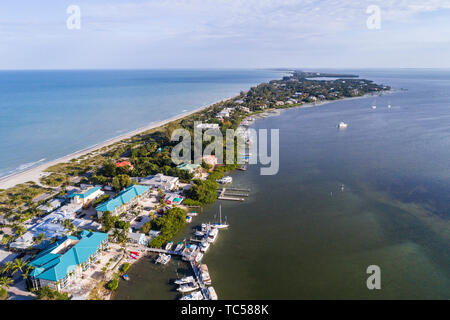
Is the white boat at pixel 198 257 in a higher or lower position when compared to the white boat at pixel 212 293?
higher

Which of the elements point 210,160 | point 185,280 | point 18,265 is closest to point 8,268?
point 18,265

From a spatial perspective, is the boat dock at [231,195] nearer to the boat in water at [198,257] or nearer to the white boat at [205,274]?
the boat in water at [198,257]

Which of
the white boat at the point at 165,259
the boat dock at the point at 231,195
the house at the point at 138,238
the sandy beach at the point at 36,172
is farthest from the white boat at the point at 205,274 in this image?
the sandy beach at the point at 36,172

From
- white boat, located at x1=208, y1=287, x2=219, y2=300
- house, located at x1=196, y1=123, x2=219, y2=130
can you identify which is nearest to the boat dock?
white boat, located at x1=208, y1=287, x2=219, y2=300

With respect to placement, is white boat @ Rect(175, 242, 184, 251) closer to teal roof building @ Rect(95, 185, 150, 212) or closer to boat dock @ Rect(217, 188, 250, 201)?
teal roof building @ Rect(95, 185, 150, 212)

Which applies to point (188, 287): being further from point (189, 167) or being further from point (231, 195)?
point (189, 167)
